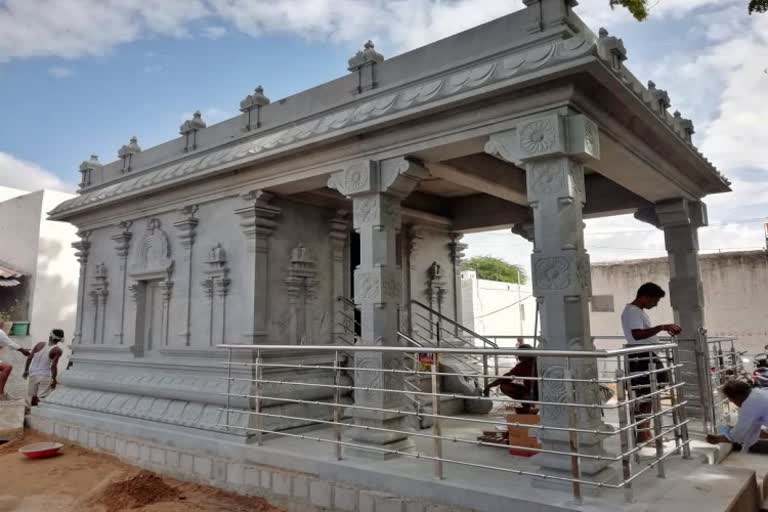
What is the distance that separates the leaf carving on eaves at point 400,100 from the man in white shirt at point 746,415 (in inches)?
144

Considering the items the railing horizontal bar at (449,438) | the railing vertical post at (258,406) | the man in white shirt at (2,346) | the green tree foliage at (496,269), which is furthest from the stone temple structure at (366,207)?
the green tree foliage at (496,269)

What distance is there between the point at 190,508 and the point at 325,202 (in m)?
4.00

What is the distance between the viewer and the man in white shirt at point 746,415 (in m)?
5.15

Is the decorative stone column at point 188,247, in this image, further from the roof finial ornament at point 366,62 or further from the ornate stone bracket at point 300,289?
the roof finial ornament at point 366,62

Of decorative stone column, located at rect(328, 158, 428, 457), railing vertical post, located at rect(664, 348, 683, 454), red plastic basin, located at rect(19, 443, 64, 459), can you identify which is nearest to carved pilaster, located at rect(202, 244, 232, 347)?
decorative stone column, located at rect(328, 158, 428, 457)

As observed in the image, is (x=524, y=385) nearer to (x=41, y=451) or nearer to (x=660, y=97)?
(x=660, y=97)

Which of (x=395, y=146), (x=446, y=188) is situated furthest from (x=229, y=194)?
(x=446, y=188)

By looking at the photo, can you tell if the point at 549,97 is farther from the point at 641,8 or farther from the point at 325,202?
the point at 325,202

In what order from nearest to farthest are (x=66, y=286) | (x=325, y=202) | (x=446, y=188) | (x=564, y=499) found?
(x=564, y=499)
(x=325, y=202)
(x=446, y=188)
(x=66, y=286)

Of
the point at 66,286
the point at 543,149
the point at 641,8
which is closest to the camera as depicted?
the point at 543,149

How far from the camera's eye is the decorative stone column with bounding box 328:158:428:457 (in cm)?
518

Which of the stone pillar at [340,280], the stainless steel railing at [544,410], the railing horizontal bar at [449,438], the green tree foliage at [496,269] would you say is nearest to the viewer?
the railing horizontal bar at [449,438]

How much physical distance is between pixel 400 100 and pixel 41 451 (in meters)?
6.65

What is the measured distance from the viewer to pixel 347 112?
19.0 ft
